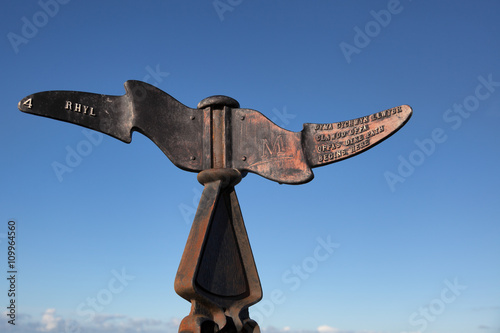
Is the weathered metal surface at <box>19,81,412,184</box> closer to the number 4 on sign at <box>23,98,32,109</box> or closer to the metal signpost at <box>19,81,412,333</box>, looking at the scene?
the metal signpost at <box>19,81,412,333</box>

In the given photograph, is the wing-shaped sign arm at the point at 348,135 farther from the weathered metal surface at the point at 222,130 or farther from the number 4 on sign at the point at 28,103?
the number 4 on sign at the point at 28,103

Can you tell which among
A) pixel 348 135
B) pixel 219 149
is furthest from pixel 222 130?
pixel 348 135

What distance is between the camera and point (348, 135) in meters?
4.04

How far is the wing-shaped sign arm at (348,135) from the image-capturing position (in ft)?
12.9

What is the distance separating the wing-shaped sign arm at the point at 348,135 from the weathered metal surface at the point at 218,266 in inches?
23.2

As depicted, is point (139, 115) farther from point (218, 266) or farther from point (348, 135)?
point (348, 135)

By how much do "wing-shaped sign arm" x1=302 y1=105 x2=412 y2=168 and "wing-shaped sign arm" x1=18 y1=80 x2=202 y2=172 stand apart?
0.83 meters

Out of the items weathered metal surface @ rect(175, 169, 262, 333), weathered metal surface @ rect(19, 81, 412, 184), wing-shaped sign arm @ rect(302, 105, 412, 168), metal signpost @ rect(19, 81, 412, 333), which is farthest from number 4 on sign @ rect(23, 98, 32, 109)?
wing-shaped sign arm @ rect(302, 105, 412, 168)

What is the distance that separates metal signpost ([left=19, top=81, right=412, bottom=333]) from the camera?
3.80 meters

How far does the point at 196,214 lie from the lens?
4016 mm

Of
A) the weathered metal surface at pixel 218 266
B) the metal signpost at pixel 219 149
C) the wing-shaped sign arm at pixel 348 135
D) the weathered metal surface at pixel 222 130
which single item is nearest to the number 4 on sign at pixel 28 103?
the metal signpost at pixel 219 149

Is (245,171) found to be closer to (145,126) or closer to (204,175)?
(204,175)

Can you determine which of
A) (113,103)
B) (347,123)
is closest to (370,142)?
(347,123)

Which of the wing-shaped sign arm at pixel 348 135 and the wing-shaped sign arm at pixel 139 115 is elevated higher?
the wing-shaped sign arm at pixel 139 115
